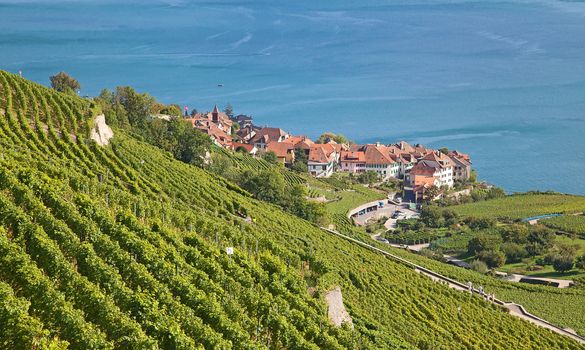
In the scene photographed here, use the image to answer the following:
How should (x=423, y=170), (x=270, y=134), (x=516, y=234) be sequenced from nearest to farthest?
1. (x=516, y=234)
2. (x=423, y=170)
3. (x=270, y=134)

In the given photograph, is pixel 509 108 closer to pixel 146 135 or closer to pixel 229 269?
pixel 146 135

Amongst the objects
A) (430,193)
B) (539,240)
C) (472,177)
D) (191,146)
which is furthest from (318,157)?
(191,146)

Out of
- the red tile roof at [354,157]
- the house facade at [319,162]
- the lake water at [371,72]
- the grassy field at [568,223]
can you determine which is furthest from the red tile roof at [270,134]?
the grassy field at [568,223]

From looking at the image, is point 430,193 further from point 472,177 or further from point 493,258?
point 493,258

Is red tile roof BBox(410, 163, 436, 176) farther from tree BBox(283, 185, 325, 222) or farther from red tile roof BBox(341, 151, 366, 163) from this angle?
tree BBox(283, 185, 325, 222)

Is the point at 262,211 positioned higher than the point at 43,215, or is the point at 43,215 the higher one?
the point at 43,215

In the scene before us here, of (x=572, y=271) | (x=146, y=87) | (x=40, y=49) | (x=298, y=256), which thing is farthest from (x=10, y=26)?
(x=298, y=256)
